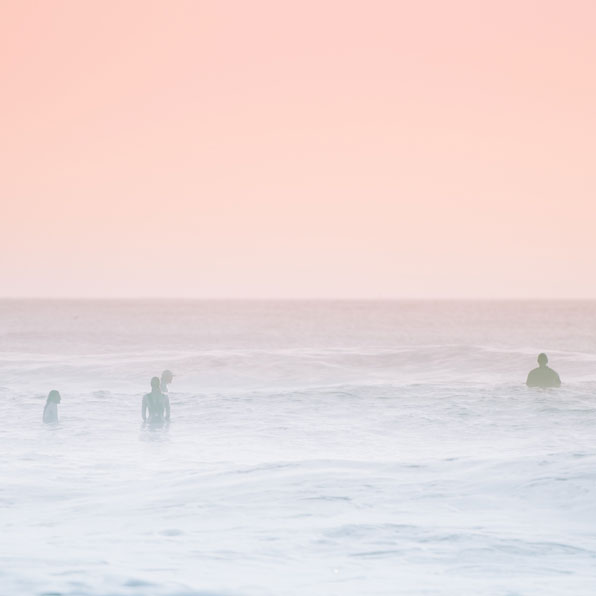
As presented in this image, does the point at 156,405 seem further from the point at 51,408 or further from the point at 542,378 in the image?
the point at 542,378

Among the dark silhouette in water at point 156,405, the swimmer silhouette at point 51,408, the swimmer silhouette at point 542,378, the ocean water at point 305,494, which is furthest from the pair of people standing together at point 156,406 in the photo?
the swimmer silhouette at point 542,378

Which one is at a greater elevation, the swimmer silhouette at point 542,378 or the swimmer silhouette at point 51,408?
the swimmer silhouette at point 542,378

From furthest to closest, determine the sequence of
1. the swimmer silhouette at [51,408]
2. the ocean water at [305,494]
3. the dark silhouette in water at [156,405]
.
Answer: the swimmer silhouette at [51,408]
the dark silhouette in water at [156,405]
the ocean water at [305,494]

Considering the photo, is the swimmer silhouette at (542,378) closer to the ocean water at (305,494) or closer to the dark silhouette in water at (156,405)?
the ocean water at (305,494)

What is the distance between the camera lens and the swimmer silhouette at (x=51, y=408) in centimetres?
1919

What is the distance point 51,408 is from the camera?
63.2 ft

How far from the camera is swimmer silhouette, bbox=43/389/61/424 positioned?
19.2 metres

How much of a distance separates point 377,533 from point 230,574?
2205 millimetres

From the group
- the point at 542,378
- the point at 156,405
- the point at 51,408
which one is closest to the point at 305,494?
the point at 156,405

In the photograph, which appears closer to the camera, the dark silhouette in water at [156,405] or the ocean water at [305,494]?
the ocean water at [305,494]

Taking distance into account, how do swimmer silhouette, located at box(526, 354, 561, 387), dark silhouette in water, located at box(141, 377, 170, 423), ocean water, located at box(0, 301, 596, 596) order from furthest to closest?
1. swimmer silhouette, located at box(526, 354, 561, 387)
2. dark silhouette in water, located at box(141, 377, 170, 423)
3. ocean water, located at box(0, 301, 596, 596)

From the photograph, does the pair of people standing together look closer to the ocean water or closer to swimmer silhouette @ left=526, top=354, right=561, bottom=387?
the ocean water

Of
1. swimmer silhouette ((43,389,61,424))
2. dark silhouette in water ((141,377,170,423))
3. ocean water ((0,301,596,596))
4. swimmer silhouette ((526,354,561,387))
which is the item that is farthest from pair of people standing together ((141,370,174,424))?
swimmer silhouette ((526,354,561,387))

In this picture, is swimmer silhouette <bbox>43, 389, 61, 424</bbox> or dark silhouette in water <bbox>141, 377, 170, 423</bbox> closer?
dark silhouette in water <bbox>141, 377, 170, 423</bbox>
